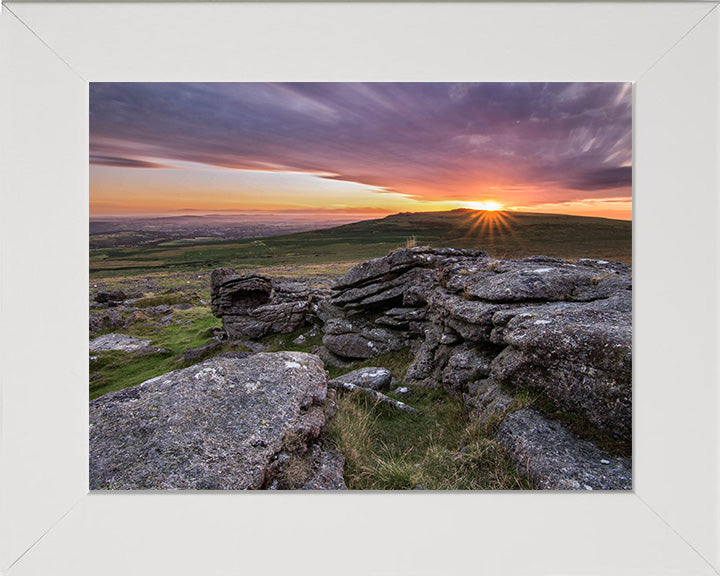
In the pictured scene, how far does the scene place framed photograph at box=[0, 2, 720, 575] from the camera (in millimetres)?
3344

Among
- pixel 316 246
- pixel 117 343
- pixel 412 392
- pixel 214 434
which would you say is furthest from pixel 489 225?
pixel 316 246

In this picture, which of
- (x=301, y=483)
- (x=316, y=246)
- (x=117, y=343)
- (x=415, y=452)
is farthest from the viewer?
(x=316, y=246)

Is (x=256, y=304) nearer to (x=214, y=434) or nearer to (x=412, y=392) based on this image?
(x=412, y=392)

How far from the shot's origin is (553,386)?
4.98 metres

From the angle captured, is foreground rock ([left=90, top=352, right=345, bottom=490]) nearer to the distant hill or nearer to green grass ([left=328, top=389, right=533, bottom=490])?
green grass ([left=328, top=389, right=533, bottom=490])

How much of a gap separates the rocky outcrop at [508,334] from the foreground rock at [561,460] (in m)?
0.02

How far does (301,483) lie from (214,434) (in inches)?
47.0

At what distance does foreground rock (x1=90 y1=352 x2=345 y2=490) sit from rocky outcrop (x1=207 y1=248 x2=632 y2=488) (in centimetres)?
276

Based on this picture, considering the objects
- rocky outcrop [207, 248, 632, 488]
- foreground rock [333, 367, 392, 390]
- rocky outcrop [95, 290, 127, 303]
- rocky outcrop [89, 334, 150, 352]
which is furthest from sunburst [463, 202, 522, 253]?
rocky outcrop [95, 290, 127, 303]

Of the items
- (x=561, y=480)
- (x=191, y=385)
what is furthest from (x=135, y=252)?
(x=561, y=480)

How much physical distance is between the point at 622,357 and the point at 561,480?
5.86 ft

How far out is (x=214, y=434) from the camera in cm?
403

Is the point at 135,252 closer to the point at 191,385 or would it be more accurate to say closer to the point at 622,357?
the point at 191,385
